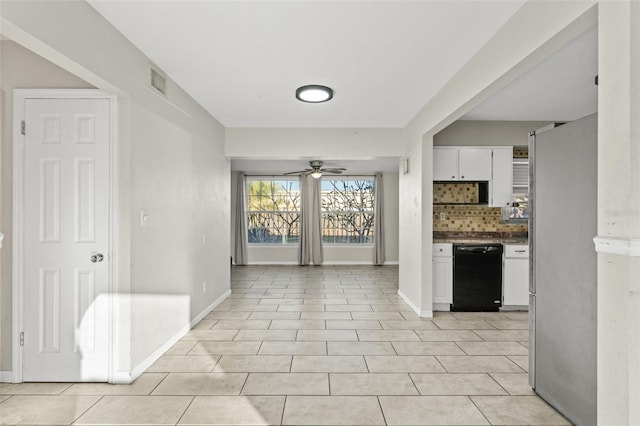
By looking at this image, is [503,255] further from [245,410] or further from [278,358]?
[245,410]

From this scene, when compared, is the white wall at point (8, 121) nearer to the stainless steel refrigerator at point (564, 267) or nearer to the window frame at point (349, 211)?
the stainless steel refrigerator at point (564, 267)

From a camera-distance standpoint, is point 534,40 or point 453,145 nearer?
point 534,40

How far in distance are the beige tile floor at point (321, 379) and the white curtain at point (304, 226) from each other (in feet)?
14.6

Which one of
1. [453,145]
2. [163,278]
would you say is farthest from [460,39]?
[163,278]

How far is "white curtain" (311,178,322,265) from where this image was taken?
29.9ft

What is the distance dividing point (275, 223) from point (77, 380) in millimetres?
6753

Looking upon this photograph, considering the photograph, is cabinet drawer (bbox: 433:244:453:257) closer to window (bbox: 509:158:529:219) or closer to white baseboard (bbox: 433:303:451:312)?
white baseboard (bbox: 433:303:451:312)

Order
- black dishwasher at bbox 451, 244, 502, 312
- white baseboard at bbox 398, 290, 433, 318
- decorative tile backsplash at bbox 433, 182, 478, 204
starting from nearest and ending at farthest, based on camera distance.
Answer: white baseboard at bbox 398, 290, 433, 318, black dishwasher at bbox 451, 244, 502, 312, decorative tile backsplash at bbox 433, 182, 478, 204

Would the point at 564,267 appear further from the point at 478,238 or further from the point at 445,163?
the point at 478,238

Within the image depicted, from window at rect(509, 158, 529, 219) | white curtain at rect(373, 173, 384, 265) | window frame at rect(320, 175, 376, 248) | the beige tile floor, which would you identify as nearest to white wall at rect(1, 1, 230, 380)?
the beige tile floor

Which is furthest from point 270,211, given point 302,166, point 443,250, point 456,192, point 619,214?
point 619,214

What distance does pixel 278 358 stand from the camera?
10.5 feet

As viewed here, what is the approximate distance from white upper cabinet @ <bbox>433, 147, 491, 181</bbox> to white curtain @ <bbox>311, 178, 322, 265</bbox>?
176 inches

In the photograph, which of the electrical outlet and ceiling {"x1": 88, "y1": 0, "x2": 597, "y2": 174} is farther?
the electrical outlet
